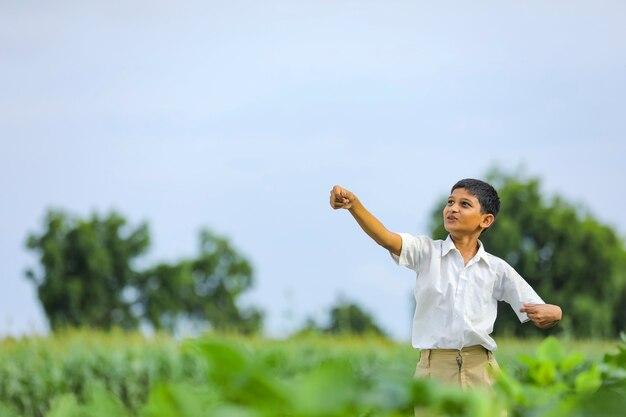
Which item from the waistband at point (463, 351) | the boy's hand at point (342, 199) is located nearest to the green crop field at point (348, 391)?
the waistband at point (463, 351)

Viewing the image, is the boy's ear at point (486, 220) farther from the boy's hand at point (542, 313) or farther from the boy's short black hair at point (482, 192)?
the boy's hand at point (542, 313)

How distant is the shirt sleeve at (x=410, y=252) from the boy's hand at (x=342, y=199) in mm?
341

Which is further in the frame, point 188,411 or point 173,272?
point 173,272

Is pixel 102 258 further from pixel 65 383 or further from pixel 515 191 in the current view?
pixel 65 383

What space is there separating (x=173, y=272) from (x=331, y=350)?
25.6 m

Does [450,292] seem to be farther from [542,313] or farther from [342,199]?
[342,199]

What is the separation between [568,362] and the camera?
2.00 metres

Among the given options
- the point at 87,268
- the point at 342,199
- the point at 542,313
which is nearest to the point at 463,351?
the point at 542,313

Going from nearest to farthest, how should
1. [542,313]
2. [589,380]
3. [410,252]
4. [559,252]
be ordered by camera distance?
[589,380] < [542,313] < [410,252] < [559,252]

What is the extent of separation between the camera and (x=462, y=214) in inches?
164

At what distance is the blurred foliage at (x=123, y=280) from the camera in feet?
110

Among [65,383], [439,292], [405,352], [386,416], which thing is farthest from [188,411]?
[405,352]

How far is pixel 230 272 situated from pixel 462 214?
33.6 metres

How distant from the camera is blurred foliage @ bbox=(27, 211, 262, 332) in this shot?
33.7 meters
